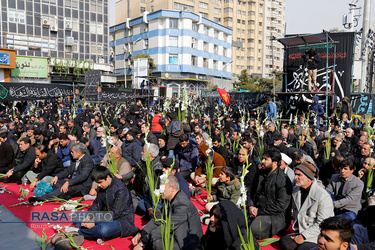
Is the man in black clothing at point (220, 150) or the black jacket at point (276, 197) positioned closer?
the black jacket at point (276, 197)

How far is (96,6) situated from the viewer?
45.5 m

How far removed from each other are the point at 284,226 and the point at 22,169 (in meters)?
6.47

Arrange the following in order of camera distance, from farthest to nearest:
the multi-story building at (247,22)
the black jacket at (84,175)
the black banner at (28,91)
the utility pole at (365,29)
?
the multi-story building at (247,22) < the utility pole at (365,29) < the black banner at (28,91) < the black jacket at (84,175)

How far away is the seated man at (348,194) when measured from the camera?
4988mm

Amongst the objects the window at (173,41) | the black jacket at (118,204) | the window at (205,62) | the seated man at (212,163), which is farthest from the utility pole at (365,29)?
the window at (205,62)

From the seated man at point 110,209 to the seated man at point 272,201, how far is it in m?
1.98

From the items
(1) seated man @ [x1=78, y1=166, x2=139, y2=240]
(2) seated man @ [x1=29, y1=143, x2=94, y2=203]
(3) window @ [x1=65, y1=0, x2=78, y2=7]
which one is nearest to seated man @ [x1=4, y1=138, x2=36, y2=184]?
(2) seated man @ [x1=29, y1=143, x2=94, y2=203]

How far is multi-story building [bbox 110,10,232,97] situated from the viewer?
48.1 m

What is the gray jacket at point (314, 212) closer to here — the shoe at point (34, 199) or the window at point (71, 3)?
the shoe at point (34, 199)

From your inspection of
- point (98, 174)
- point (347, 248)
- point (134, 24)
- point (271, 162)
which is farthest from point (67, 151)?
point (134, 24)

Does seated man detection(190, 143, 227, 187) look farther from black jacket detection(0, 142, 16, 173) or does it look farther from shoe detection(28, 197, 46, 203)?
black jacket detection(0, 142, 16, 173)

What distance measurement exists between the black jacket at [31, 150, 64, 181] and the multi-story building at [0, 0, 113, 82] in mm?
32192

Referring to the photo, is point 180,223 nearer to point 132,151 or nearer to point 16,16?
point 132,151

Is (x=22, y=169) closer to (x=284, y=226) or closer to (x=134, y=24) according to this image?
(x=284, y=226)
